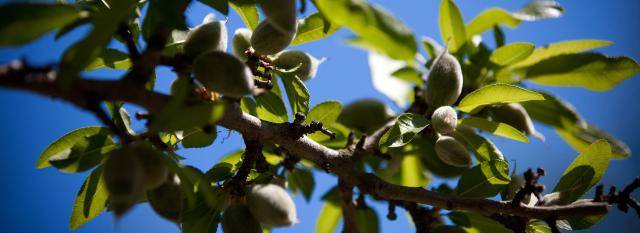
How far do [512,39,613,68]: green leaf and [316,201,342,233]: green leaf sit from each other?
2.60 feet

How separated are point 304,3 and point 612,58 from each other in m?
0.98

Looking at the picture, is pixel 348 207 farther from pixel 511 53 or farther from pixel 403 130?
pixel 511 53

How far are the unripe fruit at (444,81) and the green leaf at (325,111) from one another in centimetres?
25

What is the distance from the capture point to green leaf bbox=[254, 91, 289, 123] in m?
1.29

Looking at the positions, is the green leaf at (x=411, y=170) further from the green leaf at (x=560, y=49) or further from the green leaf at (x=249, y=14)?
the green leaf at (x=249, y=14)

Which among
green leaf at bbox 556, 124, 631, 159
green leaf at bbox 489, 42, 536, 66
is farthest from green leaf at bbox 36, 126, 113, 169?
green leaf at bbox 556, 124, 631, 159

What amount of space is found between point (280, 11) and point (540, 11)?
0.96m

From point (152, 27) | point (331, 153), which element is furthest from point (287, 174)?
point (152, 27)

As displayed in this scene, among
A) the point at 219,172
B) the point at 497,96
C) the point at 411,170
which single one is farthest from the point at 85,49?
the point at 411,170

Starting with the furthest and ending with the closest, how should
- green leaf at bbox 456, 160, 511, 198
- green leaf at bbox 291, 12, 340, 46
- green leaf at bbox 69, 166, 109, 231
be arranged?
green leaf at bbox 291, 12, 340, 46
green leaf at bbox 456, 160, 511, 198
green leaf at bbox 69, 166, 109, 231

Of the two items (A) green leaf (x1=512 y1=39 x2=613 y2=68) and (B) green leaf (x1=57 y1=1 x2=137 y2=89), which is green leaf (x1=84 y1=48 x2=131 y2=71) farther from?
(A) green leaf (x1=512 y1=39 x2=613 y2=68)

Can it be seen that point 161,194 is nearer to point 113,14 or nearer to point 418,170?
point 113,14

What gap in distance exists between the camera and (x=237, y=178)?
118 centimetres

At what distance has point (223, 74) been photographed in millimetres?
864
